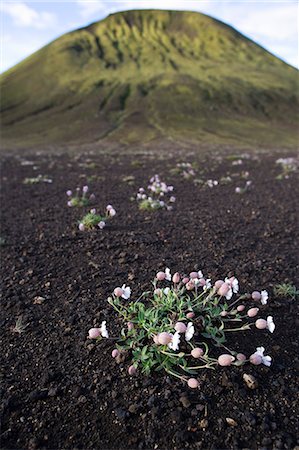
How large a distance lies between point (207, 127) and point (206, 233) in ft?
211

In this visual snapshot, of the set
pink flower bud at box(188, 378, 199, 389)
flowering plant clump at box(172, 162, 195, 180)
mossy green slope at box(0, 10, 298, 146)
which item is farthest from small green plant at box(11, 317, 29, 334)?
mossy green slope at box(0, 10, 298, 146)

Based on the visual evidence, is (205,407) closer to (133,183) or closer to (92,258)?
(92,258)

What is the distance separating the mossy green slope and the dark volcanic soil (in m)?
51.5

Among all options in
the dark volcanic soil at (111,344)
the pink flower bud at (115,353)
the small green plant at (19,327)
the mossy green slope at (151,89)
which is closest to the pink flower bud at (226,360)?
the dark volcanic soil at (111,344)

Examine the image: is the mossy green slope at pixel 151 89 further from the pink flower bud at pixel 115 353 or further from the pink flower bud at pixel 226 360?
the pink flower bud at pixel 226 360

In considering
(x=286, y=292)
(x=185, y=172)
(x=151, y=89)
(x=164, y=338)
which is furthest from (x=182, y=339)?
(x=151, y=89)

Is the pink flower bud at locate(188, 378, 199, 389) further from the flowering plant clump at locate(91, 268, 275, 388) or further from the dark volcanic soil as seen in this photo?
the dark volcanic soil

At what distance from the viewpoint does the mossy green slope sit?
6631 centimetres

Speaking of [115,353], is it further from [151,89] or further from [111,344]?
[151,89]

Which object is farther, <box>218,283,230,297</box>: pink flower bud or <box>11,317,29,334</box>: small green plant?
<box>11,317,29,334</box>: small green plant

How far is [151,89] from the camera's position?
3275 inches

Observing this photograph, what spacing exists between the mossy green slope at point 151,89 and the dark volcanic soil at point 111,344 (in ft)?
169

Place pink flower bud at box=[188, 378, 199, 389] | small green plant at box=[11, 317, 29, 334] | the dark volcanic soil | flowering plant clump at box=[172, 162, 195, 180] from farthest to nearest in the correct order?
flowering plant clump at box=[172, 162, 195, 180]
small green plant at box=[11, 317, 29, 334]
pink flower bud at box=[188, 378, 199, 389]
the dark volcanic soil

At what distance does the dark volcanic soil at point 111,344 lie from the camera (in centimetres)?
263
